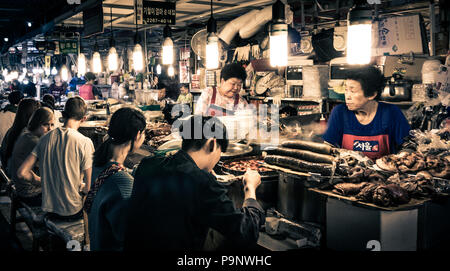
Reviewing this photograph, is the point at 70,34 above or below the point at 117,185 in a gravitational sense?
above

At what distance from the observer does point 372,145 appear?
420cm

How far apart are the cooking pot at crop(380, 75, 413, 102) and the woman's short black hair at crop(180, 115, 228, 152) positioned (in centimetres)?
430

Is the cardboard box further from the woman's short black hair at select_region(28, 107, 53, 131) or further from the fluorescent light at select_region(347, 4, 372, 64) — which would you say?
the woman's short black hair at select_region(28, 107, 53, 131)

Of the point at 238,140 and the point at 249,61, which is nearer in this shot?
the point at 238,140

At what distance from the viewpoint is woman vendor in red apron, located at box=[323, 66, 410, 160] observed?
3.96 m

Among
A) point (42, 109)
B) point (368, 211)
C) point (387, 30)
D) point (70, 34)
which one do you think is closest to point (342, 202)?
point (368, 211)

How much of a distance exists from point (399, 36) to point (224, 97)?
2835 millimetres

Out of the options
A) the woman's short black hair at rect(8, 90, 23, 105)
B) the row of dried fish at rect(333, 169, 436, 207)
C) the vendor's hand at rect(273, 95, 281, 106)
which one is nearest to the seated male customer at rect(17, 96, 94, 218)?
the row of dried fish at rect(333, 169, 436, 207)

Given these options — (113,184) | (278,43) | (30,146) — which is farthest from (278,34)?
(30,146)

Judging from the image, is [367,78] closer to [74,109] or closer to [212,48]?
[212,48]

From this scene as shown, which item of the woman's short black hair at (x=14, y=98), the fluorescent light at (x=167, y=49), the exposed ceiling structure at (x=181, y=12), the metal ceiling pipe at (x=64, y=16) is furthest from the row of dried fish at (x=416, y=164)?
the woman's short black hair at (x=14, y=98)

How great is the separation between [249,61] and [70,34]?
5755mm

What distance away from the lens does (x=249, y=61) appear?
887cm

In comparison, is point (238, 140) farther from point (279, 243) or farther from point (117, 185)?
point (117, 185)
